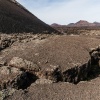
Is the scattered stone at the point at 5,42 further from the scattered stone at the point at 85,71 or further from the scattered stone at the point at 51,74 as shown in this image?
the scattered stone at the point at 85,71

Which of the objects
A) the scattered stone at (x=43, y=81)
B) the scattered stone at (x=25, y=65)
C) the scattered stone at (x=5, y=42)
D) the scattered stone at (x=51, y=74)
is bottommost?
the scattered stone at (x=43, y=81)

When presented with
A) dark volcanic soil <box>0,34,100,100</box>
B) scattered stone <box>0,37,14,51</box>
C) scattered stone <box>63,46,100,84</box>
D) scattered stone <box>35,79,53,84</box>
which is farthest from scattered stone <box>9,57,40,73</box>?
scattered stone <box>0,37,14,51</box>

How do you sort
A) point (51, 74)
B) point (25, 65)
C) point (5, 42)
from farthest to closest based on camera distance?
point (5, 42) → point (25, 65) → point (51, 74)

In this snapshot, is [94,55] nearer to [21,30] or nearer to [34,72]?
[34,72]

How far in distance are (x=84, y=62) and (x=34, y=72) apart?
9.06ft

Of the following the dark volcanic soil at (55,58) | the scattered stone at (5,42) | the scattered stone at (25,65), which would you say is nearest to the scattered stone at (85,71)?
the dark volcanic soil at (55,58)

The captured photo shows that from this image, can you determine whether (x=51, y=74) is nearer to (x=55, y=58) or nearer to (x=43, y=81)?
(x=43, y=81)

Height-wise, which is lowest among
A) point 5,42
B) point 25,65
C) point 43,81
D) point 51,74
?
point 43,81

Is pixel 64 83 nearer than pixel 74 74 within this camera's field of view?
Yes

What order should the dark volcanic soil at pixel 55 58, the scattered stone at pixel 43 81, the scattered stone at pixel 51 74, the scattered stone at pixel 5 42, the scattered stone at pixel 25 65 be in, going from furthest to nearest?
the scattered stone at pixel 5 42, the scattered stone at pixel 25 65, the scattered stone at pixel 51 74, the scattered stone at pixel 43 81, the dark volcanic soil at pixel 55 58

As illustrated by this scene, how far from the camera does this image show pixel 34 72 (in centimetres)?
1244

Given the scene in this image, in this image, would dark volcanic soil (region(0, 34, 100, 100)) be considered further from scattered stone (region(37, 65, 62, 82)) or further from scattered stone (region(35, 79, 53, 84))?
scattered stone (region(37, 65, 62, 82))

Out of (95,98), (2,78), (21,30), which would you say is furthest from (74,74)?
(21,30)

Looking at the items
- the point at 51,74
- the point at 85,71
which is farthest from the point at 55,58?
the point at 85,71
